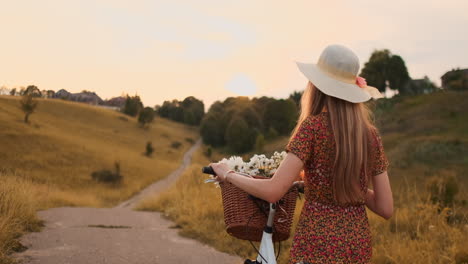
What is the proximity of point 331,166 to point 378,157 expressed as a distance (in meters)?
0.35

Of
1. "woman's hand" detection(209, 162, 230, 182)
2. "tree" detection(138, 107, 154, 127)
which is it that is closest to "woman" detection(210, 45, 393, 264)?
"woman's hand" detection(209, 162, 230, 182)


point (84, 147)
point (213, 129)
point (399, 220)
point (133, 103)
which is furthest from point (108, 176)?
point (399, 220)

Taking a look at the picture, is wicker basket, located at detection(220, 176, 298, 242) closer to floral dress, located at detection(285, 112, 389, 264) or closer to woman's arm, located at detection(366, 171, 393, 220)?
floral dress, located at detection(285, 112, 389, 264)

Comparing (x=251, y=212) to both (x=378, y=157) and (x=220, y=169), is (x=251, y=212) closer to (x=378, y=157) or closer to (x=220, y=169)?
(x=220, y=169)

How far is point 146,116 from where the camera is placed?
72688mm

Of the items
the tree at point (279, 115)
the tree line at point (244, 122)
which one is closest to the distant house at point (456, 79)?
the tree line at point (244, 122)

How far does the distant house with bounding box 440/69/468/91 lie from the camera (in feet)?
213

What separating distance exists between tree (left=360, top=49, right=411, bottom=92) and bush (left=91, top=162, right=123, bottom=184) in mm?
47199

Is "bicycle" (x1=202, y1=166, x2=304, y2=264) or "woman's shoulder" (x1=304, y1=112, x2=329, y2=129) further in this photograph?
"bicycle" (x1=202, y1=166, x2=304, y2=264)

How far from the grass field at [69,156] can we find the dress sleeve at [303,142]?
4.26 metres

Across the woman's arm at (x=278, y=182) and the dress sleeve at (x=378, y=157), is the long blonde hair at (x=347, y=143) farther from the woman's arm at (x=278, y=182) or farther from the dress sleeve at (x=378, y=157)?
the woman's arm at (x=278, y=182)

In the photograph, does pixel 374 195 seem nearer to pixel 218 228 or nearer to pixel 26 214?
pixel 218 228

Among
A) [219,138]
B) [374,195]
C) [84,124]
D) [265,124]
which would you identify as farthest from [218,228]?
[219,138]

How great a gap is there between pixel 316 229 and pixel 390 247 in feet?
13.0
